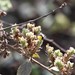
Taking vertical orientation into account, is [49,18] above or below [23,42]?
above

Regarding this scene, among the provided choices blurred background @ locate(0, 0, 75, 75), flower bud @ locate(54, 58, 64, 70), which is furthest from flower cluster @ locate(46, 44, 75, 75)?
blurred background @ locate(0, 0, 75, 75)

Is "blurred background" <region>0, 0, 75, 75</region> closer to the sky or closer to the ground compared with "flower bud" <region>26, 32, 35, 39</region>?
closer to the sky

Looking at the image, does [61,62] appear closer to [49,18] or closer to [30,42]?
[30,42]

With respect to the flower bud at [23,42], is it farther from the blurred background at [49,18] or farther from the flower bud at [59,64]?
the blurred background at [49,18]

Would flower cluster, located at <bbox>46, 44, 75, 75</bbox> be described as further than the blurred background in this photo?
No

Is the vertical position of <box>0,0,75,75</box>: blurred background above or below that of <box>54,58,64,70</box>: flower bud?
above

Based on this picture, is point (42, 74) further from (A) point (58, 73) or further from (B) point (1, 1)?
(A) point (58, 73)

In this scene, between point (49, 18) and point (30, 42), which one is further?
point (49, 18)

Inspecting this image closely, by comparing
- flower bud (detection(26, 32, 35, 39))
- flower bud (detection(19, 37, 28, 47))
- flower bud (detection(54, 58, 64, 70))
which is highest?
flower bud (detection(26, 32, 35, 39))

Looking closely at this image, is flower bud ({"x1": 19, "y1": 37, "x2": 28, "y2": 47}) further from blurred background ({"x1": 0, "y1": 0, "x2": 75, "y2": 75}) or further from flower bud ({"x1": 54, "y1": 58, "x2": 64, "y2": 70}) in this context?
blurred background ({"x1": 0, "y1": 0, "x2": 75, "y2": 75})

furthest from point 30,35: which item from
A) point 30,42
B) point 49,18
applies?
point 49,18

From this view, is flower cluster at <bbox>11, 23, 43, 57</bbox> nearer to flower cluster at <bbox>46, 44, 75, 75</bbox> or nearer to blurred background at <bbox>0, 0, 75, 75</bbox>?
flower cluster at <bbox>46, 44, 75, 75</bbox>

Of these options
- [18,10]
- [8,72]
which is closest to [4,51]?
[8,72]
